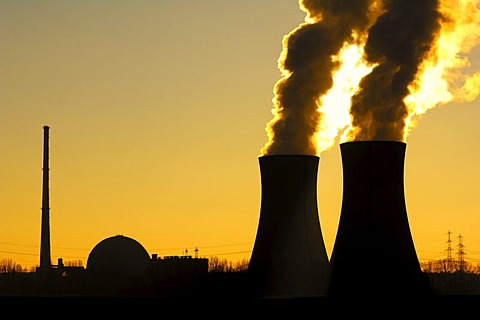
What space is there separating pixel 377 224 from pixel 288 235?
494cm

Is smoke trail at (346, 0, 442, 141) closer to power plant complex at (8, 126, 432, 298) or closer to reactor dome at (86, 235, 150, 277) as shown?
power plant complex at (8, 126, 432, 298)

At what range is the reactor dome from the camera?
6209 cm

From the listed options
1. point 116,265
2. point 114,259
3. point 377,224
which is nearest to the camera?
point 377,224

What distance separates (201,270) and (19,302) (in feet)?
92.3

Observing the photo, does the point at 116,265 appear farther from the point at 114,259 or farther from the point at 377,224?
the point at 377,224

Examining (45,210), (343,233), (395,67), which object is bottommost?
(343,233)

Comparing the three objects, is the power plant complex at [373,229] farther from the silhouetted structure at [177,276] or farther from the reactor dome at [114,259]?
the reactor dome at [114,259]

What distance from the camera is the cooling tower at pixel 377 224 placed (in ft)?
128

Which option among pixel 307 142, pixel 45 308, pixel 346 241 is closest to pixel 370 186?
pixel 346 241

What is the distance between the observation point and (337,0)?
4525 cm

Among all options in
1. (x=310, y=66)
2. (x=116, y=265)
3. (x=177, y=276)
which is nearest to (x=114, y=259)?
(x=116, y=265)

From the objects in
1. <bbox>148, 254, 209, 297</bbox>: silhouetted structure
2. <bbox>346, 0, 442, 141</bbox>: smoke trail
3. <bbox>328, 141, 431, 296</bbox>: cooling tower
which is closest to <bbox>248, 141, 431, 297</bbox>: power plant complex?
<bbox>328, 141, 431, 296</bbox>: cooling tower

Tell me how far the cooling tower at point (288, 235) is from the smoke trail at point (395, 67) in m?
2.58

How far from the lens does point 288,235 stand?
43.3 m
